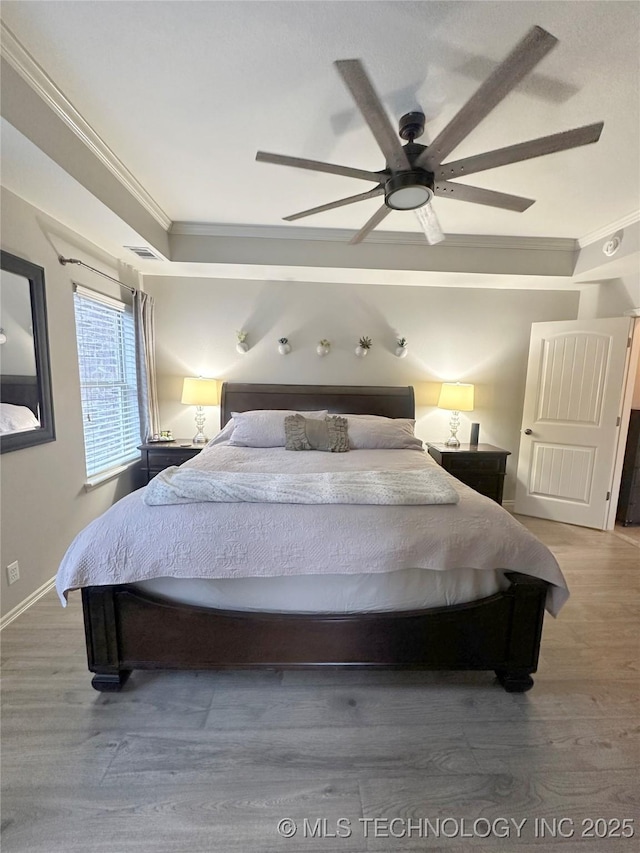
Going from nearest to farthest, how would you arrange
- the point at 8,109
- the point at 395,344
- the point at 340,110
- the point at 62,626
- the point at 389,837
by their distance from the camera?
the point at 389,837 < the point at 8,109 < the point at 340,110 < the point at 62,626 < the point at 395,344

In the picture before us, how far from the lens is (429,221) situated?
6.82ft

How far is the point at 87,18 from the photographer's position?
1.37m

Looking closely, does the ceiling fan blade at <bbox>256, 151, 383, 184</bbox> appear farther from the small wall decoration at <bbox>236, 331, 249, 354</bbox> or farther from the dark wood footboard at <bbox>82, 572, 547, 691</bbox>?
the small wall decoration at <bbox>236, 331, 249, 354</bbox>

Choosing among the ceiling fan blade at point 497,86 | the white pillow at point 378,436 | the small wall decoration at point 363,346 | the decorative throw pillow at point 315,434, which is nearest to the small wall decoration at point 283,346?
the small wall decoration at point 363,346

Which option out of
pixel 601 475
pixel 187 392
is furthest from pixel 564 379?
pixel 187 392

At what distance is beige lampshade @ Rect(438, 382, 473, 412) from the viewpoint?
3.62 m

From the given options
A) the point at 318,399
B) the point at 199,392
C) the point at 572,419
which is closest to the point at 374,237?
the point at 318,399

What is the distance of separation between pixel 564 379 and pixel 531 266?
44.3 inches

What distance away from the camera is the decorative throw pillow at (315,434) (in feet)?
9.84

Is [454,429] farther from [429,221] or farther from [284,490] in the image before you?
[284,490]

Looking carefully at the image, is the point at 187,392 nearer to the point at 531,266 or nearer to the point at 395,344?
the point at 395,344

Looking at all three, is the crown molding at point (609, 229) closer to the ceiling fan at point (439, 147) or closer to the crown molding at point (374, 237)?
the crown molding at point (374, 237)

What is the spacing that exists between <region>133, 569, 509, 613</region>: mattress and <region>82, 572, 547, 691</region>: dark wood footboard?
0.12 ft

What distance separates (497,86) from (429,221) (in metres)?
0.89
